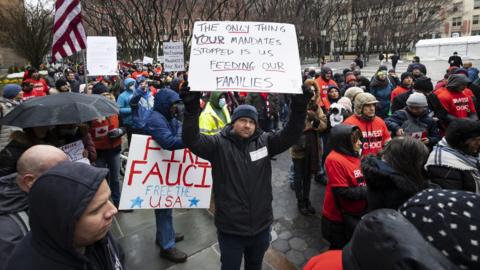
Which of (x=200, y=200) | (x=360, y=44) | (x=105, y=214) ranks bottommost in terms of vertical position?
(x=200, y=200)

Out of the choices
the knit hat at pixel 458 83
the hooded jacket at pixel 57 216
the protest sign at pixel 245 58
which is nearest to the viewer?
the hooded jacket at pixel 57 216

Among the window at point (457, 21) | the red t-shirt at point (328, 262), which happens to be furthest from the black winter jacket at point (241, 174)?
the window at point (457, 21)

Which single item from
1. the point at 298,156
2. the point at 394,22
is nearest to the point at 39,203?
the point at 298,156

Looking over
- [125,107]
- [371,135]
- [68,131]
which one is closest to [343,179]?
[371,135]

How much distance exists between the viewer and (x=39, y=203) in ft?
3.81

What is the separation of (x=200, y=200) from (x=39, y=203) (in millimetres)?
2259

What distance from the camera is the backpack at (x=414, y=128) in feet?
13.5

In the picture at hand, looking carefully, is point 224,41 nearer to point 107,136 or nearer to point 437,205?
point 437,205

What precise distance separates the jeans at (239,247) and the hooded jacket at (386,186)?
928mm

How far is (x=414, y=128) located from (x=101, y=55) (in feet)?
21.4

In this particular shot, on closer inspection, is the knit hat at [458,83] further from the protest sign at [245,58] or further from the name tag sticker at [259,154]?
the name tag sticker at [259,154]

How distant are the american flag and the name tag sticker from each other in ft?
11.9

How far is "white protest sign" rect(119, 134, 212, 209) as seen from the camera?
3.13 metres

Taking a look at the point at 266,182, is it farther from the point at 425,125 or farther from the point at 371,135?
the point at 425,125
